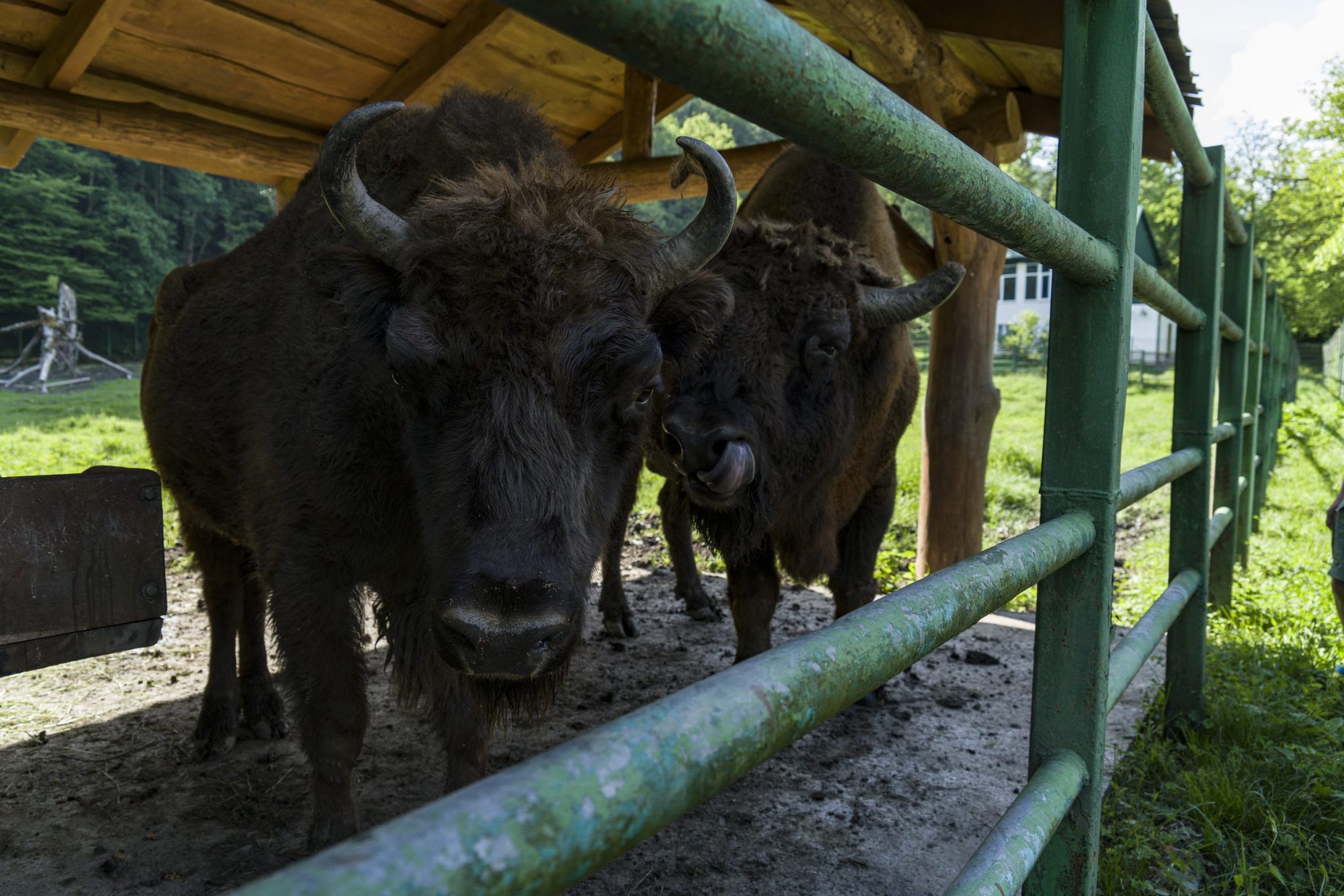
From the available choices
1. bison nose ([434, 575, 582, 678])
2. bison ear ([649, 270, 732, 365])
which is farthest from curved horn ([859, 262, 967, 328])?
bison nose ([434, 575, 582, 678])

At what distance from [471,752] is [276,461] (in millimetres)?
1146

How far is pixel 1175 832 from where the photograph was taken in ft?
9.59

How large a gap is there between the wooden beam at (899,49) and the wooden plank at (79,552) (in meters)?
3.61

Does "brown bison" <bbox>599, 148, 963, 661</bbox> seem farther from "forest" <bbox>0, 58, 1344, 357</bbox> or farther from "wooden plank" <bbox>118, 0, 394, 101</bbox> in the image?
"forest" <bbox>0, 58, 1344, 357</bbox>

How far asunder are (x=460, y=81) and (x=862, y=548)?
3.45 m

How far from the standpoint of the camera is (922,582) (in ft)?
3.54

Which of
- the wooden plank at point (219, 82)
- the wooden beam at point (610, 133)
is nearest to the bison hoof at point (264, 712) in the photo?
the wooden plank at point (219, 82)

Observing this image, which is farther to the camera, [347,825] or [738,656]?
[738,656]

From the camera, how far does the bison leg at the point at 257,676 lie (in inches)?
158

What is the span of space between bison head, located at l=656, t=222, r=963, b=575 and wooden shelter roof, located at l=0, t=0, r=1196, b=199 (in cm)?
138

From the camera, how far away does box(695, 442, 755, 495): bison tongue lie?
10.8ft

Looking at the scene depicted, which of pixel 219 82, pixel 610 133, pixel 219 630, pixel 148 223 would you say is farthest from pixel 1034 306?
pixel 219 630

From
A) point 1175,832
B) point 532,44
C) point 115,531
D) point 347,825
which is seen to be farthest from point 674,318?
point 532,44

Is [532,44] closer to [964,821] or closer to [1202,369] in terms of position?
[1202,369]
